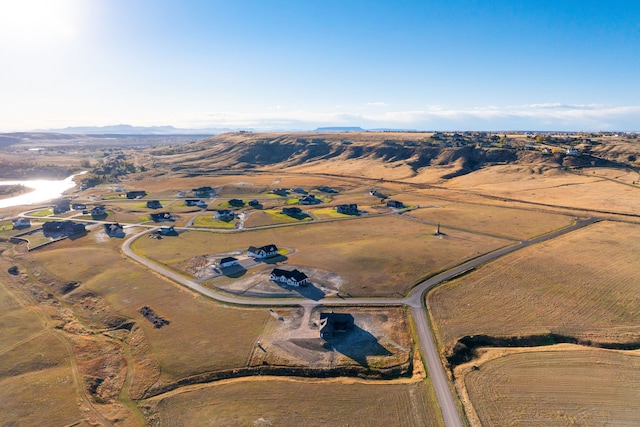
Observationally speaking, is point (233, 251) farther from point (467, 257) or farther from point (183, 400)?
point (467, 257)

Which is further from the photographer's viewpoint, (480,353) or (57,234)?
(57,234)

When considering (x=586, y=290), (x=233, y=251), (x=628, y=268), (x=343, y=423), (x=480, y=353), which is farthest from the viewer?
(x=233, y=251)

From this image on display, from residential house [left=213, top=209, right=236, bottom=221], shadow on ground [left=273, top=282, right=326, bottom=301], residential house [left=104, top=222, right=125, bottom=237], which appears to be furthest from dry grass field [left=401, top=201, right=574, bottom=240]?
residential house [left=104, top=222, right=125, bottom=237]

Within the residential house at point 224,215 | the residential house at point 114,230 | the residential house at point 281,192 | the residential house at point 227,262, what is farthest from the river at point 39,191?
the residential house at point 227,262

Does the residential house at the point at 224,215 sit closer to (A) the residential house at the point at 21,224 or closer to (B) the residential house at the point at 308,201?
(B) the residential house at the point at 308,201

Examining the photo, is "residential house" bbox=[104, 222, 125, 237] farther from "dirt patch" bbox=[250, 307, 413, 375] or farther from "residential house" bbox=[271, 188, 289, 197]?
"residential house" bbox=[271, 188, 289, 197]

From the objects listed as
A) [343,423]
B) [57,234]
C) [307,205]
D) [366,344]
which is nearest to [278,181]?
[307,205]

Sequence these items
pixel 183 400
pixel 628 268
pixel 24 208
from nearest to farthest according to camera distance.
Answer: pixel 183 400
pixel 628 268
pixel 24 208

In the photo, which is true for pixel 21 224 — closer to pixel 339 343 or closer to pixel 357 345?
pixel 339 343
